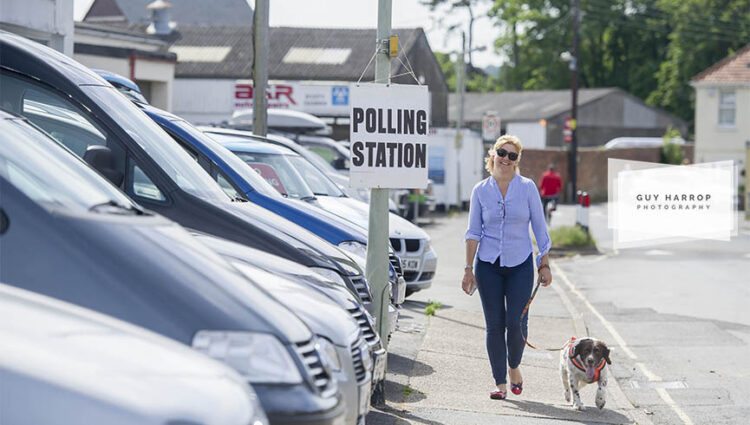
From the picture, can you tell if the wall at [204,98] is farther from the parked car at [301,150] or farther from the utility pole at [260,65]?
the utility pole at [260,65]

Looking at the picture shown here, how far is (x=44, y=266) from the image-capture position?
3.93 metres

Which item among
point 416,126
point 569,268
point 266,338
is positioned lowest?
point 569,268

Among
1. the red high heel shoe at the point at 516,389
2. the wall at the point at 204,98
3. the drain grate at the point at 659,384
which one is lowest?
the drain grate at the point at 659,384

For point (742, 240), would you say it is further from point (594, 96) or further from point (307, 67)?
point (594, 96)

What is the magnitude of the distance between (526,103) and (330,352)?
7091 centimetres

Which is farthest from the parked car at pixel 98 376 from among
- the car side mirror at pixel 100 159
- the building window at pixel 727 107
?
the building window at pixel 727 107

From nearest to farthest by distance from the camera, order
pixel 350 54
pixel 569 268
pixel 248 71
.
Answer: pixel 569 268 → pixel 248 71 → pixel 350 54

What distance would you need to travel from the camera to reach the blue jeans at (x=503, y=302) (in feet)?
26.1

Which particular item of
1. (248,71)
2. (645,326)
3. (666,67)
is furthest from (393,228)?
(666,67)

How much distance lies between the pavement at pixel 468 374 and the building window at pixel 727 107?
36920 mm

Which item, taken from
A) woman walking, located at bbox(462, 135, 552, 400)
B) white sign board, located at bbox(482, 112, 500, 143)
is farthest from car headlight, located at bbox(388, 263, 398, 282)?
white sign board, located at bbox(482, 112, 500, 143)

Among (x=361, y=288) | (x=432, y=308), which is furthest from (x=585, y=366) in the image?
(x=432, y=308)

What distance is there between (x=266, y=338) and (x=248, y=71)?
155 ft

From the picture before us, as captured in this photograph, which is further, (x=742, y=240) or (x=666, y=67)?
(x=666, y=67)
